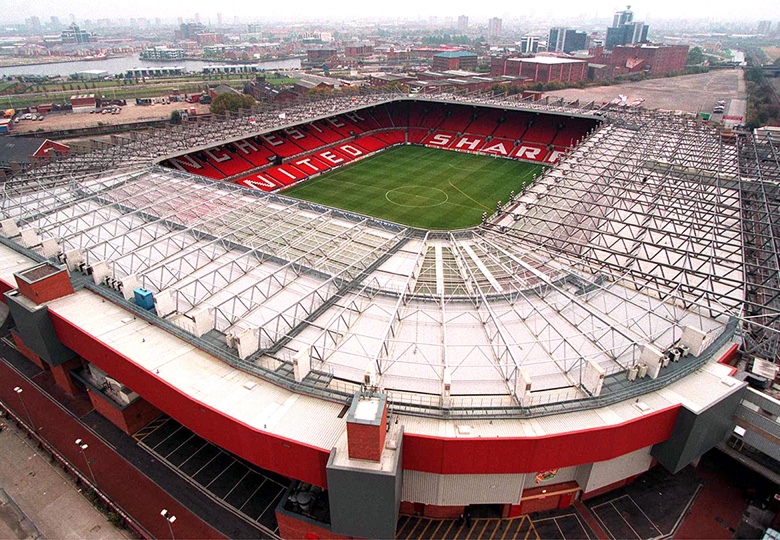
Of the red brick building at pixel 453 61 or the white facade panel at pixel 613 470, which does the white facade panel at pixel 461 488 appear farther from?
the red brick building at pixel 453 61

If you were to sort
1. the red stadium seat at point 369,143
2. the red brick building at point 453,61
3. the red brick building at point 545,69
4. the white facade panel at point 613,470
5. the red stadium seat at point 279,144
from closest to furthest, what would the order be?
the white facade panel at point 613,470 < the red stadium seat at point 279,144 < the red stadium seat at point 369,143 < the red brick building at point 545,69 < the red brick building at point 453,61

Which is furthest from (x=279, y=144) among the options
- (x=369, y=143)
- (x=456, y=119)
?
(x=456, y=119)

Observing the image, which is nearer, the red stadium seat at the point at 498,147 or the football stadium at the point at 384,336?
the football stadium at the point at 384,336

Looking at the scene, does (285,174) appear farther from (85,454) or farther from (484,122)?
(85,454)

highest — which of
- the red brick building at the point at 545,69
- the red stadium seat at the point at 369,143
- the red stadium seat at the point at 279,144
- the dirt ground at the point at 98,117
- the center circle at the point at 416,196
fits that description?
the red brick building at the point at 545,69

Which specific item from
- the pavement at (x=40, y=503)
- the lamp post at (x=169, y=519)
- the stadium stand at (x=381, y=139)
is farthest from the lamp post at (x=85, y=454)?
the stadium stand at (x=381, y=139)

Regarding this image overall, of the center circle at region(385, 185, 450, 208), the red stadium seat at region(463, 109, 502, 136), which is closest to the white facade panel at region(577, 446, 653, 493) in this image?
the center circle at region(385, 185, 450, 208)

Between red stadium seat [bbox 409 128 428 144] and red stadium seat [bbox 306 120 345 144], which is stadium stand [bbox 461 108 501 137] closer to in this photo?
red stadium seat [bbox 409 128 428 144]
